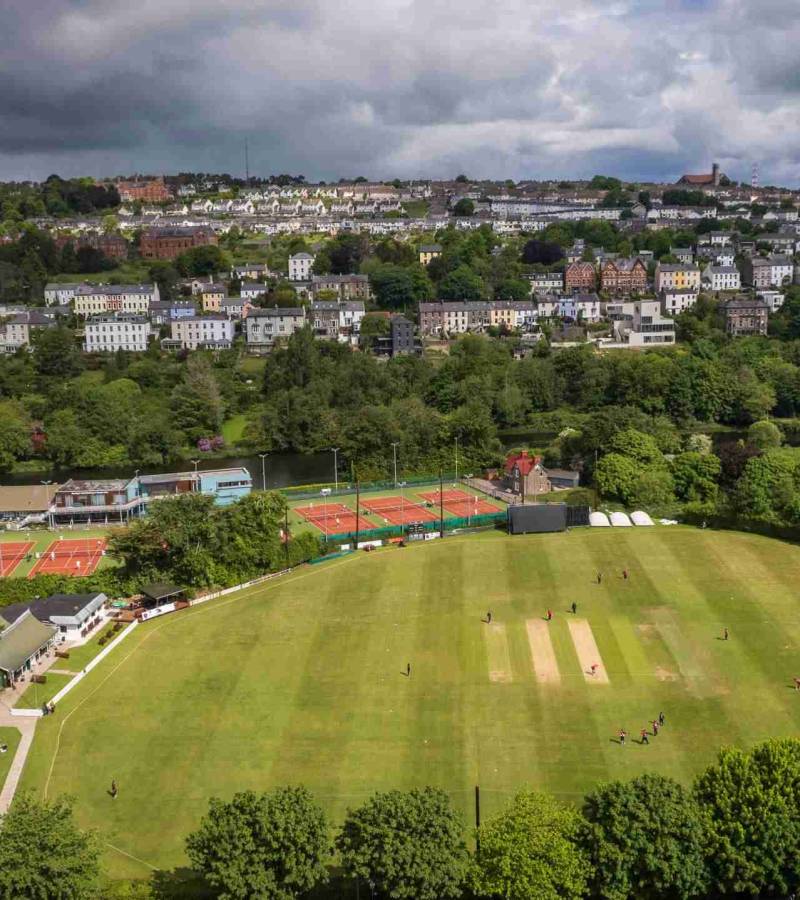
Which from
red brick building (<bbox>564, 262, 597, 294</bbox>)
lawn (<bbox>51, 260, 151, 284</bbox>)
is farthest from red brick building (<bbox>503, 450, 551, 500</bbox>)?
lawn (<bbox>51, 260, 151, 284</bbox>)

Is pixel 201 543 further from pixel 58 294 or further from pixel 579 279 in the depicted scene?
pixel 579 279

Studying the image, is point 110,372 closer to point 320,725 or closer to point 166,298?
point 166,298

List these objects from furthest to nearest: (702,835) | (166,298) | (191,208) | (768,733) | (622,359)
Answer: (191,208), (166,298), (622,359), (768,733), (702,835)

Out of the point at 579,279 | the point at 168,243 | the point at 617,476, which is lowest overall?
the point at 617,476

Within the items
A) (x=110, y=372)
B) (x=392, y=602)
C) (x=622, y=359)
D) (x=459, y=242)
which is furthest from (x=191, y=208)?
(x=392, y=602)

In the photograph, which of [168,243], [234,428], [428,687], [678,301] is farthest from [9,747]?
[168,243]

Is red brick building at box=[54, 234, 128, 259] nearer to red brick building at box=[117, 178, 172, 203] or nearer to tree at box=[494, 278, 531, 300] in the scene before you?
tree at box=[494, 278, 531, 300]
